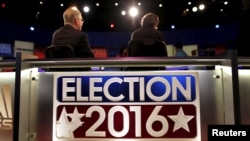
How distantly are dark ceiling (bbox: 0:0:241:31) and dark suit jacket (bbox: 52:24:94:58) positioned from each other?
9.41 meters

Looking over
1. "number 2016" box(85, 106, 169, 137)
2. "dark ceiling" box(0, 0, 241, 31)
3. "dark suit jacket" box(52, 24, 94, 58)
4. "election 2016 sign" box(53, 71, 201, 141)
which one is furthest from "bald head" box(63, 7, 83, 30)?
"dark ceiling" box(0, 0, 241, 31)

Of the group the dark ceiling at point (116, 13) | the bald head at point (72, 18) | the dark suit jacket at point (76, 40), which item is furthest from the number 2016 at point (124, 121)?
the dark ceiling at point (116, 13)

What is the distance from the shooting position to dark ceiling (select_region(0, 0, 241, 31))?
1234 centimetres

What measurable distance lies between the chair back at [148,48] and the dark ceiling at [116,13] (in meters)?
9.22

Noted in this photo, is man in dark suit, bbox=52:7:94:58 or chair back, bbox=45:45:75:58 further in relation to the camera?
man in dark suit, bbox=52:7:94:58

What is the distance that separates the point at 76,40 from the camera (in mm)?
2785

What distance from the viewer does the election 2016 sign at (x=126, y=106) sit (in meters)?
2.15

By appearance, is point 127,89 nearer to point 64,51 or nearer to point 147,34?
point 64,51

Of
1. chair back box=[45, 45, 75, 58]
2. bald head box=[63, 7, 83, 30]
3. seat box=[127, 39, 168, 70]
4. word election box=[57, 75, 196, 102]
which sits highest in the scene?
bald head box=[63, 7, 83, 30]

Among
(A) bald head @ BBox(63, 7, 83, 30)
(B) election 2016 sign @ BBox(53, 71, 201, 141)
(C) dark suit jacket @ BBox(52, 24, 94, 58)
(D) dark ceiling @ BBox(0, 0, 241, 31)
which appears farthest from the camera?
(D) dark ceiling @ BBox(0, 0, 241, 31)

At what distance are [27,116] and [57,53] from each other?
596 mm

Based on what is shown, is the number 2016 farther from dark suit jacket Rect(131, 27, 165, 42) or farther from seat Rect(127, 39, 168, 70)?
dark suit jacket Rect(131, 27, 165, 42)

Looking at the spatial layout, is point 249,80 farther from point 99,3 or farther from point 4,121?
point 99,3

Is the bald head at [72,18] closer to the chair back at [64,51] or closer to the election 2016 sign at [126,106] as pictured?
the chair back at [64,51]
